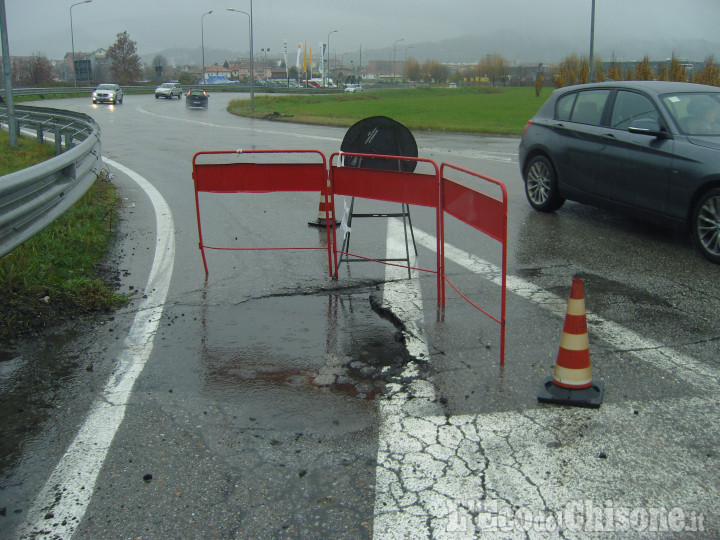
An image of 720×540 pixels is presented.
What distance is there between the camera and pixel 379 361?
195 inches

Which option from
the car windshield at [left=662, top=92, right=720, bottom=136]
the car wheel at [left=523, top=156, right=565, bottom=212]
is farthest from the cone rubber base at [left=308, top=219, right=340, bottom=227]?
the car windshield at [left=662, top=92, right=720, bottom=136]

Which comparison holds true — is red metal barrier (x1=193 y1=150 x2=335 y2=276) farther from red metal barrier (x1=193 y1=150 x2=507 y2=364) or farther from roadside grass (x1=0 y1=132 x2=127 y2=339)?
roadside grass (x1=0 y1=132 x2=127 y2=339)

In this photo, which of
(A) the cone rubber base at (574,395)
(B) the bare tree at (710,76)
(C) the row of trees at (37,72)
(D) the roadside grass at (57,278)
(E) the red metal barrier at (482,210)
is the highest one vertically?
(C) the row of trees at (37,72)

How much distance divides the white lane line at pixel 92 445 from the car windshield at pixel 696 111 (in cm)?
586

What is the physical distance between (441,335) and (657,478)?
2.19 metres

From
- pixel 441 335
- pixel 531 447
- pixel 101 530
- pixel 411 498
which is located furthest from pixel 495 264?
pixel 101 530

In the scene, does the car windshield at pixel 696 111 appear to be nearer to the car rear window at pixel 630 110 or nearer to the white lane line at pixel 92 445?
the car rear window at pixel 630 110

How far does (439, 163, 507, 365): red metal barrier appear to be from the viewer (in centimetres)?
481

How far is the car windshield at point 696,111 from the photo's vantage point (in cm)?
789

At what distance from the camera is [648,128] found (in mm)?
8039

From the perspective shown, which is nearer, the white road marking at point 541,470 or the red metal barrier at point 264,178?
the white road marking at point 541,470

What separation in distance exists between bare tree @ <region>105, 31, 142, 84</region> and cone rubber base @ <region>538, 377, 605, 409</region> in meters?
107

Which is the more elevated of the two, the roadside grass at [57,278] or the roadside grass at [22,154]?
the roadside grass at [22,154]

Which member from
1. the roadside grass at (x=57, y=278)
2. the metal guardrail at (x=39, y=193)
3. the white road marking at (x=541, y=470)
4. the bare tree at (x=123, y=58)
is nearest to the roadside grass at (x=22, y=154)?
the metal guardrail at (x=39, y=193)
